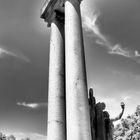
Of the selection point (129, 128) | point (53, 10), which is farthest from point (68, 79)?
point (129, 128)

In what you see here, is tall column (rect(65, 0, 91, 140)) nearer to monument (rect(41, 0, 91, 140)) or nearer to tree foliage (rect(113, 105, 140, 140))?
monument (rect(41, 0, 91, 140))

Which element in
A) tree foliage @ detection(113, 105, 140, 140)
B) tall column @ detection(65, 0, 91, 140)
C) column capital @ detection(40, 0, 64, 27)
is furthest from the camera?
tree foliage @ detection(113, 105, 140, 140)

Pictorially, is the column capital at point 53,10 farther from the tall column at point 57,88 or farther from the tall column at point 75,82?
the tall column at point 75,82

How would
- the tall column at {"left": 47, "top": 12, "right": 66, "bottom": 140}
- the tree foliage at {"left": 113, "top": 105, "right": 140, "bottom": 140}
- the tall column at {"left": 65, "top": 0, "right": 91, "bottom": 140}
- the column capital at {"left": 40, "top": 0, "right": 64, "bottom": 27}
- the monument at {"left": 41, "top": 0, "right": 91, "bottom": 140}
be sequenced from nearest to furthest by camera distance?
the tall column at {"left": 65, "top": 0, "right": 91, "bottom": 140}
the monument at {"left": 41, "top": 0, "right": 91, "bottom": 140}
the tall column at {"left": 47, "top": 12, "right": 66, "bottom": 140}
the column capital at {"left": 40, "top": 0, "right": 64, "bottom": 27}
the tree foliage at {"left": 113, "top": 105, "right": 140, "bottom": 140}

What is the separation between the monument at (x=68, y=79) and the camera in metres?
10.5

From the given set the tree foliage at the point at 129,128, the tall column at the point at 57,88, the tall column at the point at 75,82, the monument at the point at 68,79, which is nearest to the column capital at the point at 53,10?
the monument at the point at 68,79

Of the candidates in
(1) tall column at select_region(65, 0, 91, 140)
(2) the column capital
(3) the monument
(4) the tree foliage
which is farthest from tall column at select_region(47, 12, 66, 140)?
(4) the tree foliage

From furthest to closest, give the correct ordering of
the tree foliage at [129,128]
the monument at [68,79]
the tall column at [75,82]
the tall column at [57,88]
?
the tree foliage at [129,128] < the tall column at [57,88] < the monument at [68,79] < the tall column at [75,82]

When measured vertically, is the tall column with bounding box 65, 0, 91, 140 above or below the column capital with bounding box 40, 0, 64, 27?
below

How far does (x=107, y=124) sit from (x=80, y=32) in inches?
203

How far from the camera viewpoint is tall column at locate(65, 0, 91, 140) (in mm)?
10277

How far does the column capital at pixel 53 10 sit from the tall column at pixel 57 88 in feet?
1.56

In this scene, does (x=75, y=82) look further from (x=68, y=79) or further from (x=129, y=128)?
(x=129, y=128)

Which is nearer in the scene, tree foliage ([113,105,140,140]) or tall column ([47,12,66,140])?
tall column ([47,12,66,140])
